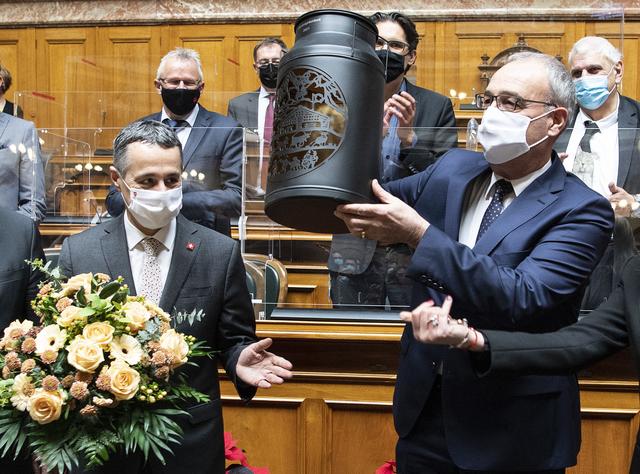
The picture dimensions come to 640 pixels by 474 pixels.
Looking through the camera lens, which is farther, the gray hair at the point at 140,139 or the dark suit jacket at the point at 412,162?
the dark suit jacket at the point at 412,162

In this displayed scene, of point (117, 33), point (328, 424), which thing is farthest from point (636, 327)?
point (117, 33)

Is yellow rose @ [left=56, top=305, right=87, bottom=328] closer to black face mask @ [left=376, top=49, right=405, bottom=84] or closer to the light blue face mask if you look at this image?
black face mask @ [left=376, top=49, right=405, bottom=84]

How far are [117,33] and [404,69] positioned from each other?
17.5 feet

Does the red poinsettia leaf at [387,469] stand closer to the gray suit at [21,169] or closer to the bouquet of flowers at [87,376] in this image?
the bouquet of flowers at [87,376]

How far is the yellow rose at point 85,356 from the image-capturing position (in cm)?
178

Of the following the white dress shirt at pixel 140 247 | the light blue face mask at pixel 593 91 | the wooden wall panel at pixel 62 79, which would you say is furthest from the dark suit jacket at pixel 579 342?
the wooden wall panel at pixel 62 79


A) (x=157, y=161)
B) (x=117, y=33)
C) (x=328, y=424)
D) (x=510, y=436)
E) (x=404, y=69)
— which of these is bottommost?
(x=328, y=424)

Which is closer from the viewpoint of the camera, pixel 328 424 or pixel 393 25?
pixel 328 424

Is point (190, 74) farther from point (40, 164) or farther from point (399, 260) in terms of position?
point (399, 260)

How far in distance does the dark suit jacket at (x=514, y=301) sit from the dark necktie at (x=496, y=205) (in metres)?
0.05

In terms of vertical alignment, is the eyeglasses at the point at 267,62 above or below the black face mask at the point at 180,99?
above

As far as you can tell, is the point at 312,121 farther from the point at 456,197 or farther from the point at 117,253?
the point at 117,253

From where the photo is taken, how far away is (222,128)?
3498mm

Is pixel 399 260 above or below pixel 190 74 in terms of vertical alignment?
below
